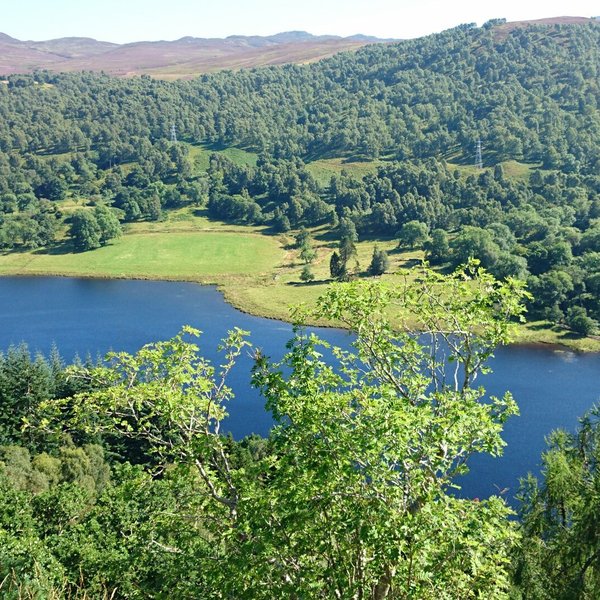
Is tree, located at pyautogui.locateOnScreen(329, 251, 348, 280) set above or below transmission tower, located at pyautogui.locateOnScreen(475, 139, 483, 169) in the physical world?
below

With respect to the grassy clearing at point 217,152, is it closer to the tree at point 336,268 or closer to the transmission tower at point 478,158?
the transmission tower at point 478,158

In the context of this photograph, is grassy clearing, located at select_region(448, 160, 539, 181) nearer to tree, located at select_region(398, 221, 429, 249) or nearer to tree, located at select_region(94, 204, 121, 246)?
tree, located at select_region(398, 221, 429, 249)

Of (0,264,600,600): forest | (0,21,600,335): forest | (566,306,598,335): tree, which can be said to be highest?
(0,264,600,600): forest

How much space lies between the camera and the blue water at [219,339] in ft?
177

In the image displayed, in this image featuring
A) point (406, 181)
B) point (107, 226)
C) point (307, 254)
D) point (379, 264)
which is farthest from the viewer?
point (406, 181)

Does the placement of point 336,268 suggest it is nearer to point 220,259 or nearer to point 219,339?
point 220,259

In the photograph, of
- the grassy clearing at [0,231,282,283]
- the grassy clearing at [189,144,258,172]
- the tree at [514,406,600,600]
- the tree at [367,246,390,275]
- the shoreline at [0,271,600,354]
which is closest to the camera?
the tree at [514,406,600,600]

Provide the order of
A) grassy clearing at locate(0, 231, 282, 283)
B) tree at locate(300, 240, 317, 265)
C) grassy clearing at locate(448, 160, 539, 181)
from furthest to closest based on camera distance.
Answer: grassy clearing at locate(448, 160, 539, 181), tree at locate(300, 240, 317, 265), grassy clearing at locate(0, 231, 282, 283)

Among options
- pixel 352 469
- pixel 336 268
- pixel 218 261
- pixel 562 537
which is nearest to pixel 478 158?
pixel 336 268

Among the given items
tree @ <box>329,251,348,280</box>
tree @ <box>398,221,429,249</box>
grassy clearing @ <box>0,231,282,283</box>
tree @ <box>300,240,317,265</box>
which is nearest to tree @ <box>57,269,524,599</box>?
tree @ <box>329,251,348,280</box>

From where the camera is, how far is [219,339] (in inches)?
3039

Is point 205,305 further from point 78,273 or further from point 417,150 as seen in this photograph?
point 417,150

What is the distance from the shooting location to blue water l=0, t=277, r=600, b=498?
5381cm

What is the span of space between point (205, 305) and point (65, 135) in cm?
11668
